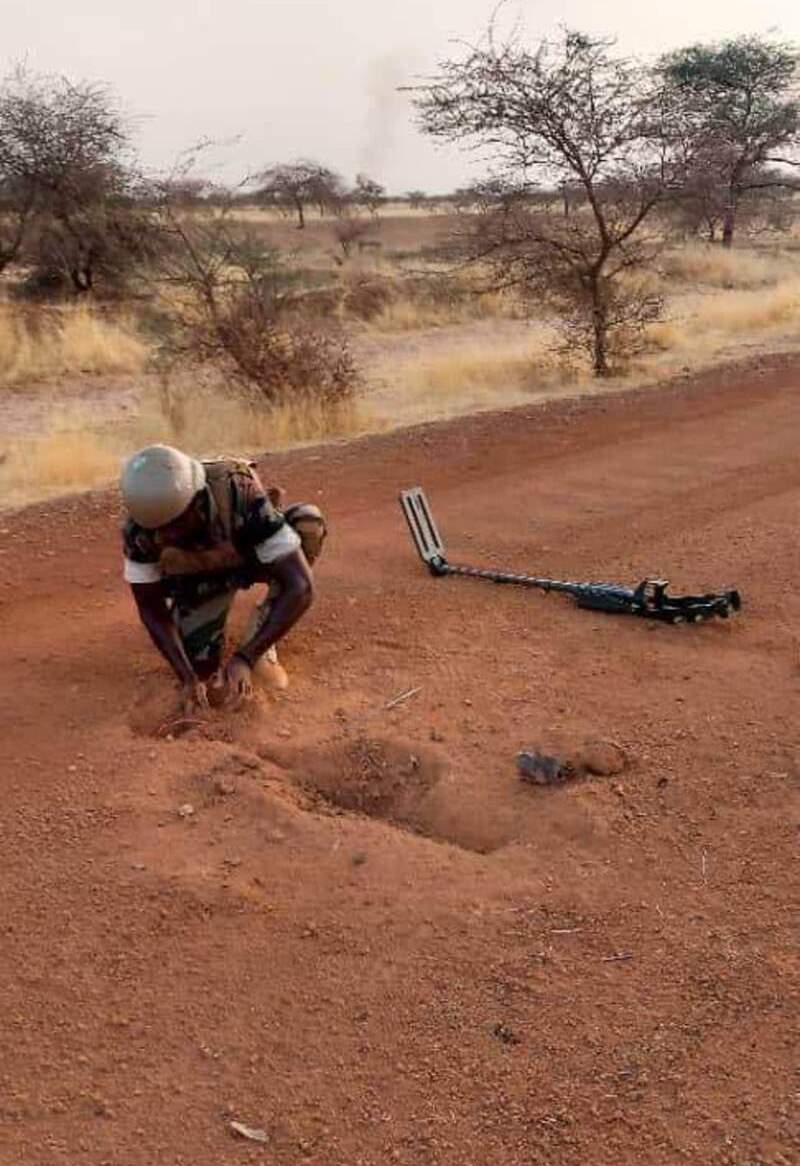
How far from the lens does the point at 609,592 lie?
14.8ft

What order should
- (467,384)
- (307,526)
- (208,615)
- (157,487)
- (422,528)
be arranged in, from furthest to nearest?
(467,384) → (422,528) → (307,526) → (208,615) → (157,487)

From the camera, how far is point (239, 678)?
3.65 metres

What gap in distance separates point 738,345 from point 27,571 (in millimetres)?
9095

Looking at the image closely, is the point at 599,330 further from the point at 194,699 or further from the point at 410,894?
the point at 410,894

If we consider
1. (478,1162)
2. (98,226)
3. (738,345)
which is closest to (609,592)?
(478,1162)


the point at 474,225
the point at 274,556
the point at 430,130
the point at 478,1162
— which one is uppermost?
the point at 430,130

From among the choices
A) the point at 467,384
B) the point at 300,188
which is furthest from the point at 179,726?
the point at 300,188

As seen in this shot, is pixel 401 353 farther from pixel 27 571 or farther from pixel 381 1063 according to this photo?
pixel 381 1063

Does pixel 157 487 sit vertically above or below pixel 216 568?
above

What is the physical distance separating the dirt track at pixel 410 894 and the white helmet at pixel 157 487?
29.0 inches

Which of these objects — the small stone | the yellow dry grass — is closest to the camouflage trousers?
the small stone

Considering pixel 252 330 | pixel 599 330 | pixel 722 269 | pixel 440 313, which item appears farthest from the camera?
pixel 722 269

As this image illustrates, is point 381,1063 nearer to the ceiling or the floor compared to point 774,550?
nearer to the floor

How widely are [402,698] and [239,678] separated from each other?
1.84 ft
